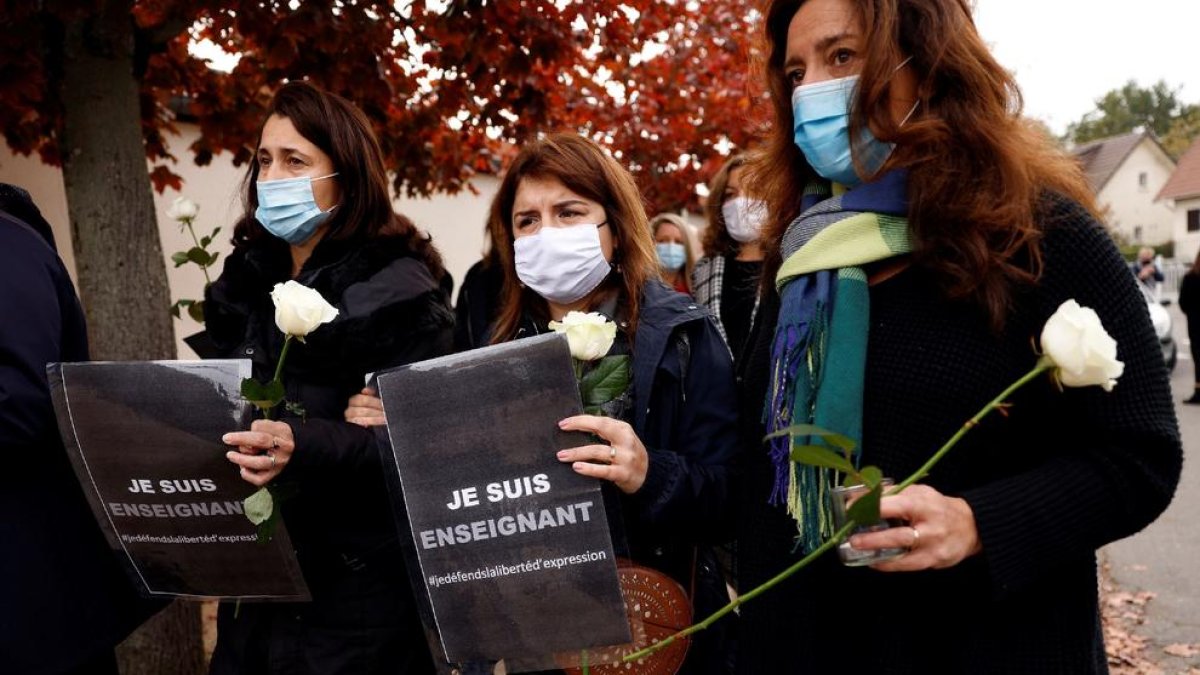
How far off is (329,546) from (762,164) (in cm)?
146

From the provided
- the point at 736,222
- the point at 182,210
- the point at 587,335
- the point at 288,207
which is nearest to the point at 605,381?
the point at 587,335

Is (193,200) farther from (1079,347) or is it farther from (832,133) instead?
(1079,347)

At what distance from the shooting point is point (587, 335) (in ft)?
5.53

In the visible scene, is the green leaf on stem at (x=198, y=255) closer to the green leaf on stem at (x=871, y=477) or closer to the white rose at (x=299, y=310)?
the white rose at (x=299, y=310)

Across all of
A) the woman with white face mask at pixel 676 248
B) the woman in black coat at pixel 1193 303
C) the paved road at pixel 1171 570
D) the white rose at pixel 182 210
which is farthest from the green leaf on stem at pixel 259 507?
the woman in black coat at pixel 1193 303

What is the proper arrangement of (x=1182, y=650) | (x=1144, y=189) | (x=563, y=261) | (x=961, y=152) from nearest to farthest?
(x=961, y=152) → (x=563, y=261) → (x=1182, y=650) → (x=1144, y=189)

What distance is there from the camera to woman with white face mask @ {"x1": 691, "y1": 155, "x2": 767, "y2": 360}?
177 inches

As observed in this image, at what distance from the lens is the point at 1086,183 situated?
5.47ft

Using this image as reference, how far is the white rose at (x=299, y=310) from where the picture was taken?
5.65ft

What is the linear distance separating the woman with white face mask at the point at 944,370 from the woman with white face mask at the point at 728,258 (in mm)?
2694

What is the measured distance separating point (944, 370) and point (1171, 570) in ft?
17.4

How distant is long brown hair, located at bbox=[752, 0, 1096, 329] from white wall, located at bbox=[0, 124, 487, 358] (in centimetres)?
206

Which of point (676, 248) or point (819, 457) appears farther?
point (676, 248)

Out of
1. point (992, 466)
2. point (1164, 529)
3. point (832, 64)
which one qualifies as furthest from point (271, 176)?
point (1164, 529)
